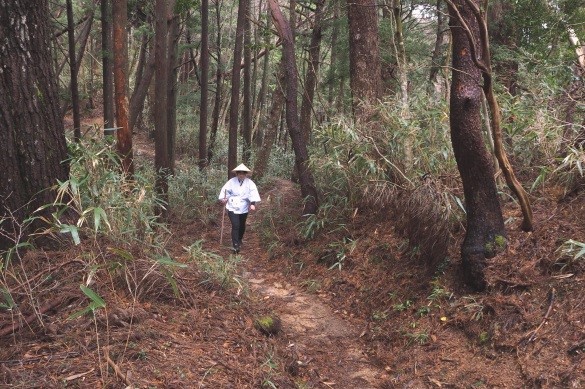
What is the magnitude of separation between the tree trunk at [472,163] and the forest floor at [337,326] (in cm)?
20

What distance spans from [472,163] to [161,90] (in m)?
7.16

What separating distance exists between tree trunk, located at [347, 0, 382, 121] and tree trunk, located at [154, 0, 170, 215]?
146 inches

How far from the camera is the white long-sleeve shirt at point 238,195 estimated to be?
9.29m

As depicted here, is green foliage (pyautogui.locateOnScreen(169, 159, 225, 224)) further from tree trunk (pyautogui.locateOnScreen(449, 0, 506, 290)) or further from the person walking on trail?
tree trunk (pyautogui.locateOnScreen(449, 0, 506, 290))

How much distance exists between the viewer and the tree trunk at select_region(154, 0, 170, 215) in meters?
10.3

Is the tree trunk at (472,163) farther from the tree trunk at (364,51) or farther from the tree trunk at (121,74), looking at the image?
the tree trunk at (121,74)

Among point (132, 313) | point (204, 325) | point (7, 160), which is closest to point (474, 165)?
point (204, 325)

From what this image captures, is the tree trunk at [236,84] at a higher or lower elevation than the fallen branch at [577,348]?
higher

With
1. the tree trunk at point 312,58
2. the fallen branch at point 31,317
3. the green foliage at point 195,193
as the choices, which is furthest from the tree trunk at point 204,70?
the fallen branch at point 31,317

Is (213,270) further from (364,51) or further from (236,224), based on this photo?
(364,51)

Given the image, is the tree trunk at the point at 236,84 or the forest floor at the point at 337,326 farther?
the tree trunk at the point at 236,84

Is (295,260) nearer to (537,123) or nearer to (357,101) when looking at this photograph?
(357,101)

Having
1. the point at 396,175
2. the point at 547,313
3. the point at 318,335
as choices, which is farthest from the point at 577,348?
the point at 396,175

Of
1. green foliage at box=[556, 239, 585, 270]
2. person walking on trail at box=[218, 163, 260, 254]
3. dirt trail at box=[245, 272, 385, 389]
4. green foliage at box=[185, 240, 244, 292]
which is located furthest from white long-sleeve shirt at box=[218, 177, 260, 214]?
green foliage at box=[556, 239, 585, 270]
